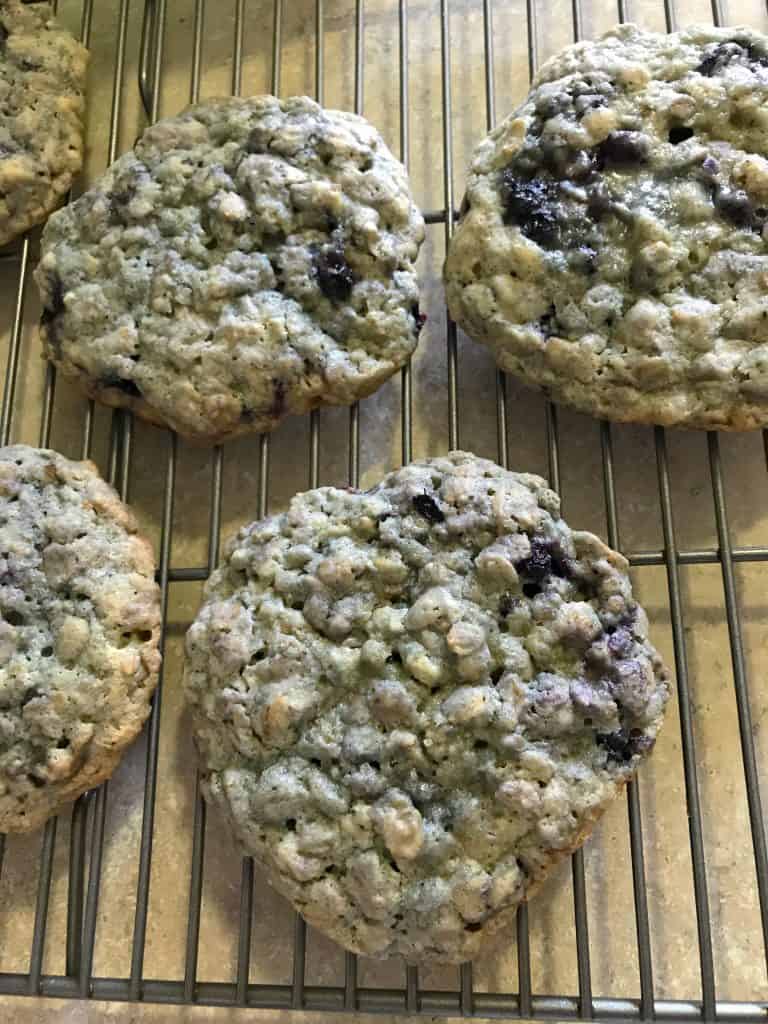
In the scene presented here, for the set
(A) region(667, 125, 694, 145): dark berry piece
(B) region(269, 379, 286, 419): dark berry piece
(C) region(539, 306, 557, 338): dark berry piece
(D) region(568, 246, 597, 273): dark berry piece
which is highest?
(A) region(667, 125, 694, 145): dark berry piece

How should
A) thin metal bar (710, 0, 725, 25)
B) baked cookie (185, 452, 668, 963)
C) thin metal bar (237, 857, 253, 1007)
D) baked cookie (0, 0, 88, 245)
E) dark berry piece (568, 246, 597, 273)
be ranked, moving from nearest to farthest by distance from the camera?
1. baked cookie (185, 452, 668, 963)
2. thin metal bar (237, 857, 253, 1007)
3. dark berry piece (568, 246, 597, 273)
4. thin metal bar (710, 0, 725, 25)
5. baked cookie (0, 0, 88, 245)

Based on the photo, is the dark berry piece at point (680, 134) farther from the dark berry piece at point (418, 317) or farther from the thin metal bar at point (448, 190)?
the dark berry piece at point (418, 317)

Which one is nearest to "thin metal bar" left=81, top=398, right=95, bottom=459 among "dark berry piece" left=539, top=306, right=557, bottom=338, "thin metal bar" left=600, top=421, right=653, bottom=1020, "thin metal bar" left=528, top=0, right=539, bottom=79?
"dark berry piece" left=539, top=306, right=557, bottom=338

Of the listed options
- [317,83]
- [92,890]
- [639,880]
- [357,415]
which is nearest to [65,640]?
[92,890]

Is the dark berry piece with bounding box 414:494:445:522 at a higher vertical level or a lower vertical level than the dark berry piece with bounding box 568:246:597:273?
lower

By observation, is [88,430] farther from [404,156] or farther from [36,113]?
[404,156]

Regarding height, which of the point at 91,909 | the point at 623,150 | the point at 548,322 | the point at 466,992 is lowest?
the point at 466,992

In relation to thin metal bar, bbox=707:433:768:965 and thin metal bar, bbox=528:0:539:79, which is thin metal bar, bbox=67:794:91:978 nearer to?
thin metal bar, bbox=707:433:768:965

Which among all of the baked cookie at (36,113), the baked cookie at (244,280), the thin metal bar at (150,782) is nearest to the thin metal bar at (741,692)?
the baked cookie at (244,280)
